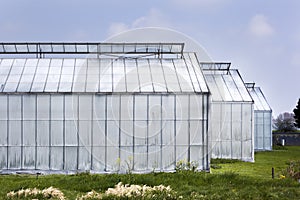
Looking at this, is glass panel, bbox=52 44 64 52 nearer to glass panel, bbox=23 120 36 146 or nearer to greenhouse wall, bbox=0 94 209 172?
greenhouse wall, bbox=0 94 209 172

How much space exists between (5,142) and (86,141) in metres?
4.22

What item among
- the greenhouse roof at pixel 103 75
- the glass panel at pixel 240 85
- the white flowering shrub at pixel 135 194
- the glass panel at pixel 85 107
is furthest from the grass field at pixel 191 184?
the glass panel at pixel 240 85

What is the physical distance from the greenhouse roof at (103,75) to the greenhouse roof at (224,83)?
5.82m

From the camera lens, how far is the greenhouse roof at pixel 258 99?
40750 mm

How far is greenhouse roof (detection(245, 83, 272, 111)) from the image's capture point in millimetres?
40750

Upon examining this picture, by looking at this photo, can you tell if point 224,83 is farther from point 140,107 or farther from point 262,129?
point 140,107

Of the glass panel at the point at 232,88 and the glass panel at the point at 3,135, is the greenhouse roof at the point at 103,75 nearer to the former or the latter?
the glass panel at the point at 3,135

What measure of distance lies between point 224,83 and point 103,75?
41.7 feet

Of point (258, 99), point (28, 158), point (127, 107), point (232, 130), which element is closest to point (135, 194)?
point (127, 107)

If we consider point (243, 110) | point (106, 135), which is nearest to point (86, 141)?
point (106, 135)

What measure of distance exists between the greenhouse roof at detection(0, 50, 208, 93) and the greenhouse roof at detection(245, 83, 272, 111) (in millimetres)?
17257

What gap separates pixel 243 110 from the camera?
29.8 meters

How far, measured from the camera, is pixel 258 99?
42062 mm

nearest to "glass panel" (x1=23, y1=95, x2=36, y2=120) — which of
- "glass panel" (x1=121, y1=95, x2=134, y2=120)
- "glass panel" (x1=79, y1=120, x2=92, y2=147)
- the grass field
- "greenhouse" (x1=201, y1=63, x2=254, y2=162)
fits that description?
"glass panel" (x1=79, y1=120, x2=92, y2=147)
